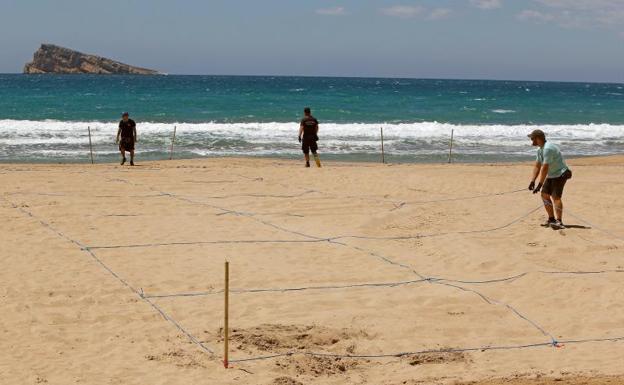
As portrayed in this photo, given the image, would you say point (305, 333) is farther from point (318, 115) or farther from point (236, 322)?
point (318, 115)

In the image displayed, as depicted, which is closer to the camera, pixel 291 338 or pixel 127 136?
pixel 291 338

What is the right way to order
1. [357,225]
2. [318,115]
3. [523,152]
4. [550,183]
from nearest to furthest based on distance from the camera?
[550,183]
[357,225]
[523,152]
[318,115]

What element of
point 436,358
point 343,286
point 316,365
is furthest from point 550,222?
point 316,365

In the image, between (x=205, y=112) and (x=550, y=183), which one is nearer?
(x=550, y=183)

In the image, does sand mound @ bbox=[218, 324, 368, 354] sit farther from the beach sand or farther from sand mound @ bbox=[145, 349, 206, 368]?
sand mound @ bbox=[145, 349, 206, 368]

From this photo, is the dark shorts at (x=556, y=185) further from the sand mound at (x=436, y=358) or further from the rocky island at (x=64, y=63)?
the rocky island at (x=64, y=63)

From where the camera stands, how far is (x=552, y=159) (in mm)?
10352

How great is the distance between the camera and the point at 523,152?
25.4 m

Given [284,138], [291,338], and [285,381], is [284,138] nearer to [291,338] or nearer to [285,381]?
[291,338]

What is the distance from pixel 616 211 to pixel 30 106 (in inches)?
1447

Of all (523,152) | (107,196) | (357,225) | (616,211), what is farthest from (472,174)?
(523,152)

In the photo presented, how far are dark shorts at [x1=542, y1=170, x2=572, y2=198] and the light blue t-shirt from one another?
1.9 inches

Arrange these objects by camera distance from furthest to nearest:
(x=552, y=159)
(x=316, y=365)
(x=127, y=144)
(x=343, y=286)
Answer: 1. (x=127, y=144)
2. (x=552, y=159)
3. (x=343, y=286)
4. (x=316, y=365)

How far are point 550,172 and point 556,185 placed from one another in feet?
0.62
